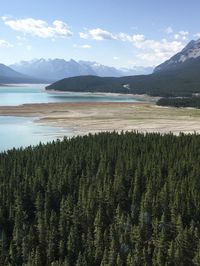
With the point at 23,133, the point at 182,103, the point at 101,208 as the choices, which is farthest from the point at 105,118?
the point at 101,208

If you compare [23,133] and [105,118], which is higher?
[105,118]

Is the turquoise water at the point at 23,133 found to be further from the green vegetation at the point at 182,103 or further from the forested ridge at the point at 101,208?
the green vegetation at the point at 182,103

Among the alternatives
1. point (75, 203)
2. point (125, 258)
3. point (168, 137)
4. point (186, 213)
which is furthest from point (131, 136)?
point (125, 258)

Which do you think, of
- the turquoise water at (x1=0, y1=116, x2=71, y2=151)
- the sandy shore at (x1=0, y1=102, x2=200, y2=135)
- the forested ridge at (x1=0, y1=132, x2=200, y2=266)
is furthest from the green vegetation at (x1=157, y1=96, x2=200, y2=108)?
the forested ridge at (x1=0, y1=132, x2=200, y2=266)

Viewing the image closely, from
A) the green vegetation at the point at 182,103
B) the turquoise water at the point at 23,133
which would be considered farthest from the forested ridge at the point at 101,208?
the green vegetation at the point at 182,103

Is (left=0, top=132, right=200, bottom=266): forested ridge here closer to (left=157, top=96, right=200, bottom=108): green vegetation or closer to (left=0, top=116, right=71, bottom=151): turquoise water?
(left=0, top=116, right=71, bottom=151): turquoise water

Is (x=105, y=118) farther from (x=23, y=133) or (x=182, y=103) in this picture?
(x=182, y=103)

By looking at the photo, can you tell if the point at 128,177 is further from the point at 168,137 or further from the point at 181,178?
the point at 168,137
